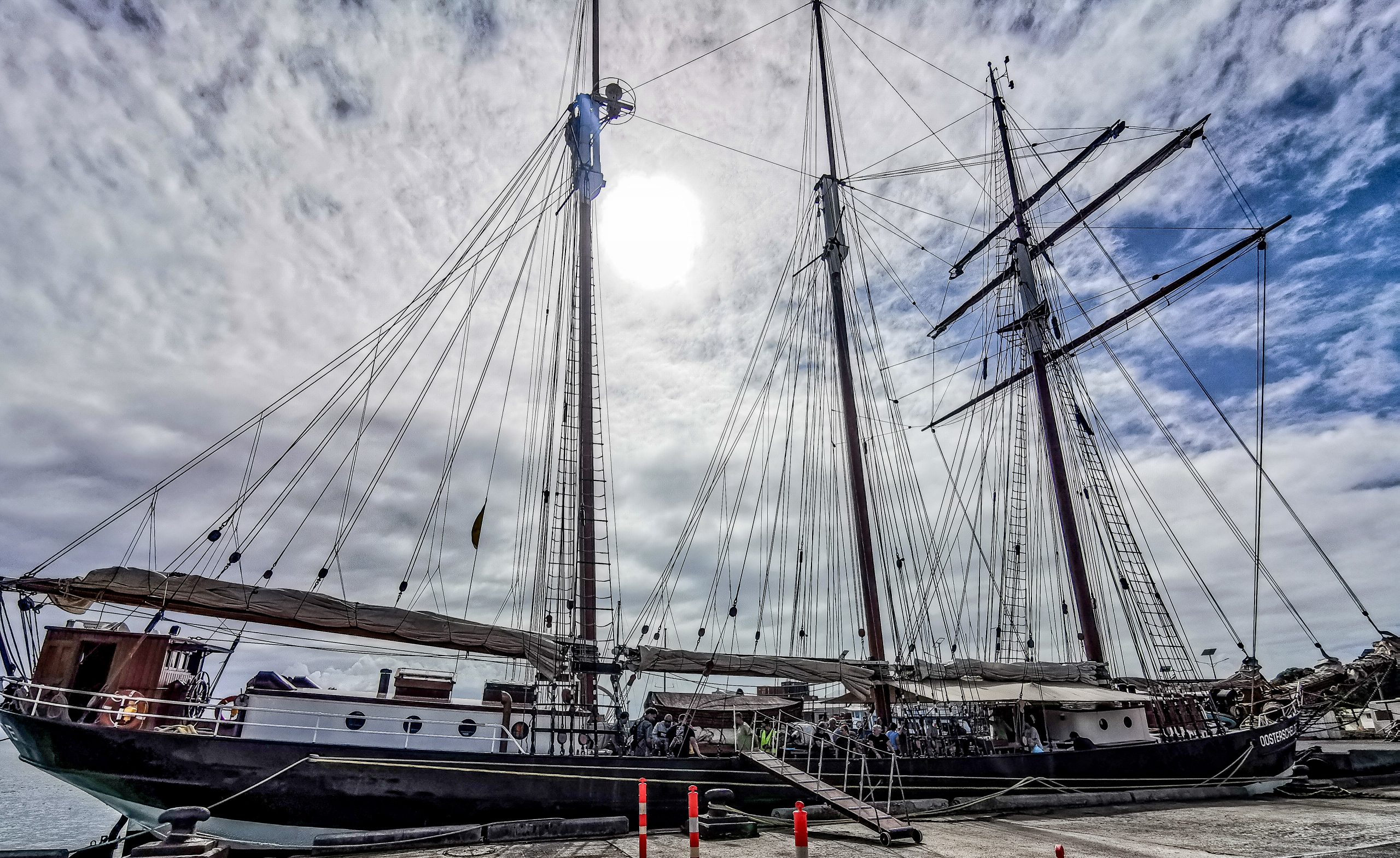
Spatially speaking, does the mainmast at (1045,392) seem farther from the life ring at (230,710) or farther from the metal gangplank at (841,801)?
the life ring at (230,710)

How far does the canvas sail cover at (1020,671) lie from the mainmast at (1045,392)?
0.61 metres

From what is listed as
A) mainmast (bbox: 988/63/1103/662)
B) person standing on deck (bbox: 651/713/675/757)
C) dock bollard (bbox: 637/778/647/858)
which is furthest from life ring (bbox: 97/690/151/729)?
mainmast (bbox: 988/63/1103/662)

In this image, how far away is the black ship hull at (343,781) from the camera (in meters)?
11.0

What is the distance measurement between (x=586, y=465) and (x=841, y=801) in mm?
10094

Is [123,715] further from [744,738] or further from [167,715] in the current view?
[744,738]

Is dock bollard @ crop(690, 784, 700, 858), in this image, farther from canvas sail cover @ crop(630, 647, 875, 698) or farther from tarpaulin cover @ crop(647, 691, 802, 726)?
tarpaulin cover @ crop(647, 691, 802, 726)

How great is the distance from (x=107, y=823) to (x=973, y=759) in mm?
66152

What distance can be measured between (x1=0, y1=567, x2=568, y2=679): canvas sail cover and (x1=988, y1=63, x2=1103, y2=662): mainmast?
18776 millimetres

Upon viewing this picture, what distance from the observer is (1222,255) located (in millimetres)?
23438

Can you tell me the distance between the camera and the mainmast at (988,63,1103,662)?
77.3 feet

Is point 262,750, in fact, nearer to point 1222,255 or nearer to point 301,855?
point 301,855

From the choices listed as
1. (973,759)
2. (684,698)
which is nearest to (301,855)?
(684,698)

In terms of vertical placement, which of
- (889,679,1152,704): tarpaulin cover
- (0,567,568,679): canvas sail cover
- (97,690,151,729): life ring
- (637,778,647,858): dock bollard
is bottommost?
(637,778,647,858): dock bollard

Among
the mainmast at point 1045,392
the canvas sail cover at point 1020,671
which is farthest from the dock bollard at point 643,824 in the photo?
the mainmast at point 1045,392
